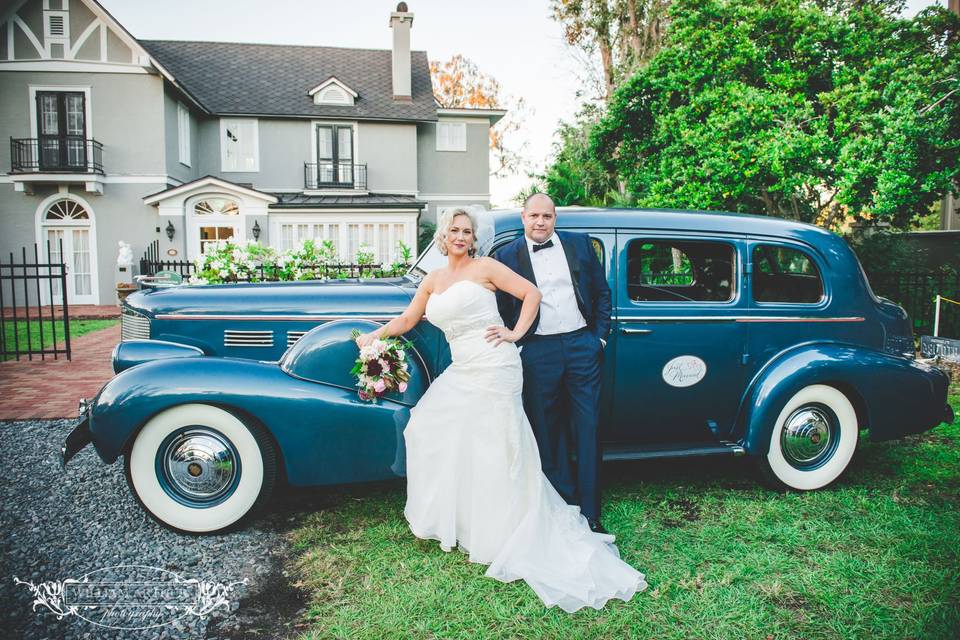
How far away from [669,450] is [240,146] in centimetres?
2166

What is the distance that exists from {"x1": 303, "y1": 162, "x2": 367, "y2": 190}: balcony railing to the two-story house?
0.05 metres

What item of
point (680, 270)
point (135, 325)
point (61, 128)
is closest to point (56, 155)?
point (61, 128)

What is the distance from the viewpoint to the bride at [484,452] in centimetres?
313

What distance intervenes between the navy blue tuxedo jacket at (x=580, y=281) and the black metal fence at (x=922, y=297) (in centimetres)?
969

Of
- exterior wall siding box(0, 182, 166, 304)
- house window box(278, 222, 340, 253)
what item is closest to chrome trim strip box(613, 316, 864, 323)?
house window box(278, 222, 340, 253)

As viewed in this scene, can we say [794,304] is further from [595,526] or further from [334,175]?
[334,175]

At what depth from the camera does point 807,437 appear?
423cm

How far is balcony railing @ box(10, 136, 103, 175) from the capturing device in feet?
A: 60.2

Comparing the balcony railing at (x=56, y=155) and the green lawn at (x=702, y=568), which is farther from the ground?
the balcony railing at (x=56, y=155)

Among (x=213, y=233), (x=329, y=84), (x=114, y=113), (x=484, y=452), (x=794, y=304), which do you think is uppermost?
(x=329, y=84)

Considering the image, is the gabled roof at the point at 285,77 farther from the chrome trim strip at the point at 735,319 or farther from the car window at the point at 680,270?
the chrome trim strip at the point at 735,319

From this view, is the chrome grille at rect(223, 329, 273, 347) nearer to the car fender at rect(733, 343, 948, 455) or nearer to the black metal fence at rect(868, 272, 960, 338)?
the car fender at rect(733, 343, 948, 455)

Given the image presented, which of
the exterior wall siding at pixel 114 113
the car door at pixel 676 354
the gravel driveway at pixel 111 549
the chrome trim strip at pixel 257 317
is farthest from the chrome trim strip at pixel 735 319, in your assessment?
the exterior wall siding at pixel 114 113

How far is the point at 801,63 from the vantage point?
1102 cm
